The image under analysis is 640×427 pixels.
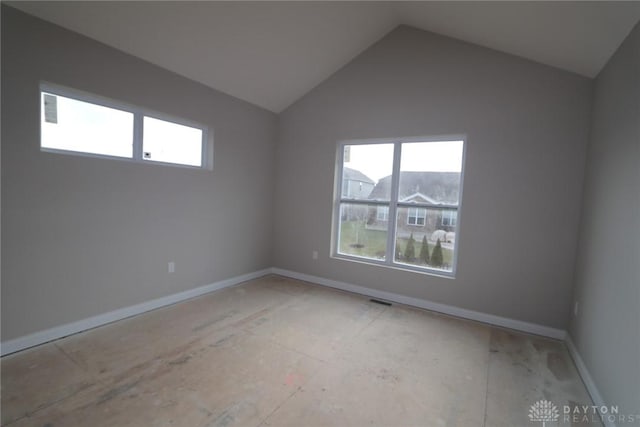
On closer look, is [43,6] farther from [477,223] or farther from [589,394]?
[589,394]

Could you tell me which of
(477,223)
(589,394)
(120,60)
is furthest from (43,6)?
(589,394)

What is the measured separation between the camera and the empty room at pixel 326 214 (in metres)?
1.89

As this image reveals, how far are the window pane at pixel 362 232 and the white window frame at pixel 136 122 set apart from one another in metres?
2.01

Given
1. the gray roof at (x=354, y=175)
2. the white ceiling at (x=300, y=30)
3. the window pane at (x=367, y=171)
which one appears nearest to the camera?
the white ceiling at (x=300, y=30)

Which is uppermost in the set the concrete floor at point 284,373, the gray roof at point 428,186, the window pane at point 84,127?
the window pane at point 84,127

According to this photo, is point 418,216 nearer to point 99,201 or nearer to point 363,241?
point 363,241

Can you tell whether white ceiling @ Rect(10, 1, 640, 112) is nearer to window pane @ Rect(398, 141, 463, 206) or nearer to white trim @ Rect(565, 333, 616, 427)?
window pane @ Rect(398, 141, 463, 206)

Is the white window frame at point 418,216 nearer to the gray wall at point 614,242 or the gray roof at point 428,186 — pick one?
the gray roof at point 428,186

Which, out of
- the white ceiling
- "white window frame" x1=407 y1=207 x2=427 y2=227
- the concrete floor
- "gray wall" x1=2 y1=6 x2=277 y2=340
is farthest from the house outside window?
"gray wall" x1=2 y1=6 x2=277 y2=340

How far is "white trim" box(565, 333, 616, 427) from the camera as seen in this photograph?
6.04 ft

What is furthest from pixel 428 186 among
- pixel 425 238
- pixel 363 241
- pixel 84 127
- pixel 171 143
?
pixel 84 127

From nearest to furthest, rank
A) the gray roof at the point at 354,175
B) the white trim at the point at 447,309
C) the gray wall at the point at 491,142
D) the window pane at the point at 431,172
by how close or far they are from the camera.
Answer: the gray wall at the point at 491,142 → the white trim at the point at 447,309 → the window pane at the point at 431,172 → the gray roof at the point at 354,175

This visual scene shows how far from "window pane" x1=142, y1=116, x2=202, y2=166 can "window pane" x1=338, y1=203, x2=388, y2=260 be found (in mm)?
2122

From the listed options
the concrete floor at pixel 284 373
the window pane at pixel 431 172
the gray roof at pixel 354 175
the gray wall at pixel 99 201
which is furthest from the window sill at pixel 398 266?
the gray wall at pixel 99 201
